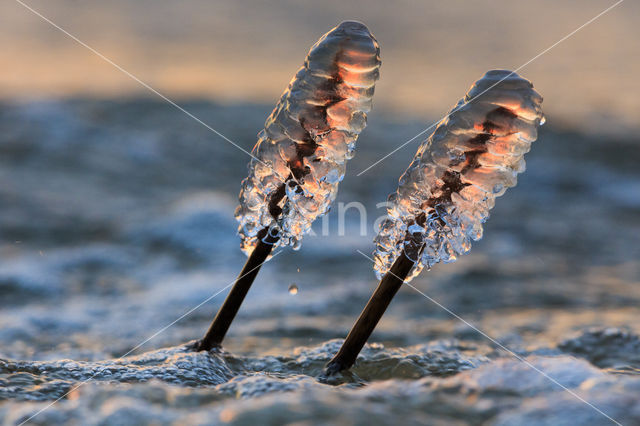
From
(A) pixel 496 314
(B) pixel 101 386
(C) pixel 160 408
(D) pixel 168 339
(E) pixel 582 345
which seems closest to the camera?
(C) pixel 160 408

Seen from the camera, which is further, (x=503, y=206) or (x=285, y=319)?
(x=503, y=206)

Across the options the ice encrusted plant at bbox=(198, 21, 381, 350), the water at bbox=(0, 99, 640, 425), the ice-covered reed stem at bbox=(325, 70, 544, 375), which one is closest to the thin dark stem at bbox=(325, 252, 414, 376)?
the ice-covered reed stem at bbox=(325, 70, 544, 375)

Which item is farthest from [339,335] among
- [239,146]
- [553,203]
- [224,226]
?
[239,146]

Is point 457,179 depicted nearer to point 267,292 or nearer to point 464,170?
point 464,170

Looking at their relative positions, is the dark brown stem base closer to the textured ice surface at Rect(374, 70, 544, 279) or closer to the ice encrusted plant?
the ice encrusted plant

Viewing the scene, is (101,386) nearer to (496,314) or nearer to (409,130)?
(496,314)
